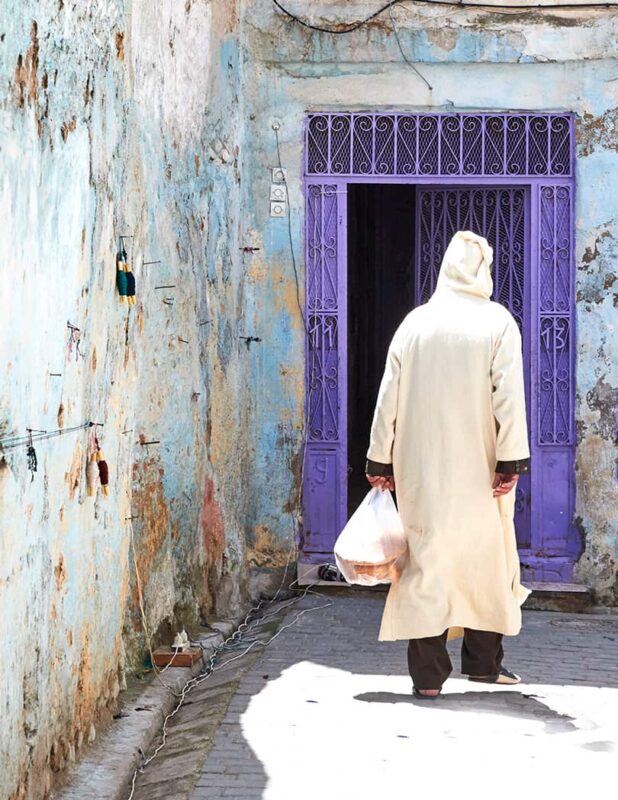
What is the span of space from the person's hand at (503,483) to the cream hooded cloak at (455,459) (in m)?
0.03

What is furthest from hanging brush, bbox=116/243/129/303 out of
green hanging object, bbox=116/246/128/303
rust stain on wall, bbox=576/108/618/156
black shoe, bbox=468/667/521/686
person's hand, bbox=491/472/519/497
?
rust stain on wall, bbox=576/108/618/156

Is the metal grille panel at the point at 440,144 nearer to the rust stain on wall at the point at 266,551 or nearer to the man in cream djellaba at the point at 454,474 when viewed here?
the rust stain on wall at the point at 266,551

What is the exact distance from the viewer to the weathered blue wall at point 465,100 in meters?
8.34

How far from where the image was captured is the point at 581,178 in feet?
27.4

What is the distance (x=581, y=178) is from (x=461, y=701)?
393cm

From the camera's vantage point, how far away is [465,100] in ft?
27.5

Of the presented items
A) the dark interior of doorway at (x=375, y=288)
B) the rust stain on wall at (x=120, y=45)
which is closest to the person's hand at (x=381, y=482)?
the rust stain on wall at (x=120, y=45)

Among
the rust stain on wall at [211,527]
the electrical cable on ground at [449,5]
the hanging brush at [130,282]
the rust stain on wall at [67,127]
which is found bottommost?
the rust stain on wall at [211,527]

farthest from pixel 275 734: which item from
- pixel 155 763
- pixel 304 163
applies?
pixel 304 163

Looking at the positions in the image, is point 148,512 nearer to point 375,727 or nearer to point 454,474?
point 454,474

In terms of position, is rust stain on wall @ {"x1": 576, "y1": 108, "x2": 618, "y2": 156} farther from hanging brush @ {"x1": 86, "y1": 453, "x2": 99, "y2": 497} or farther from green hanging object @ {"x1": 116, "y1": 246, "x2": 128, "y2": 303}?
hanging brush @ {"x1": 86, "y1": 453, "x2": 99, "y2": 497}

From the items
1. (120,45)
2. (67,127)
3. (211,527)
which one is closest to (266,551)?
(211,527)

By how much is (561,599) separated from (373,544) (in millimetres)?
2903

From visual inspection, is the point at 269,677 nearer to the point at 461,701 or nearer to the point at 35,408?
the point at 461,701
